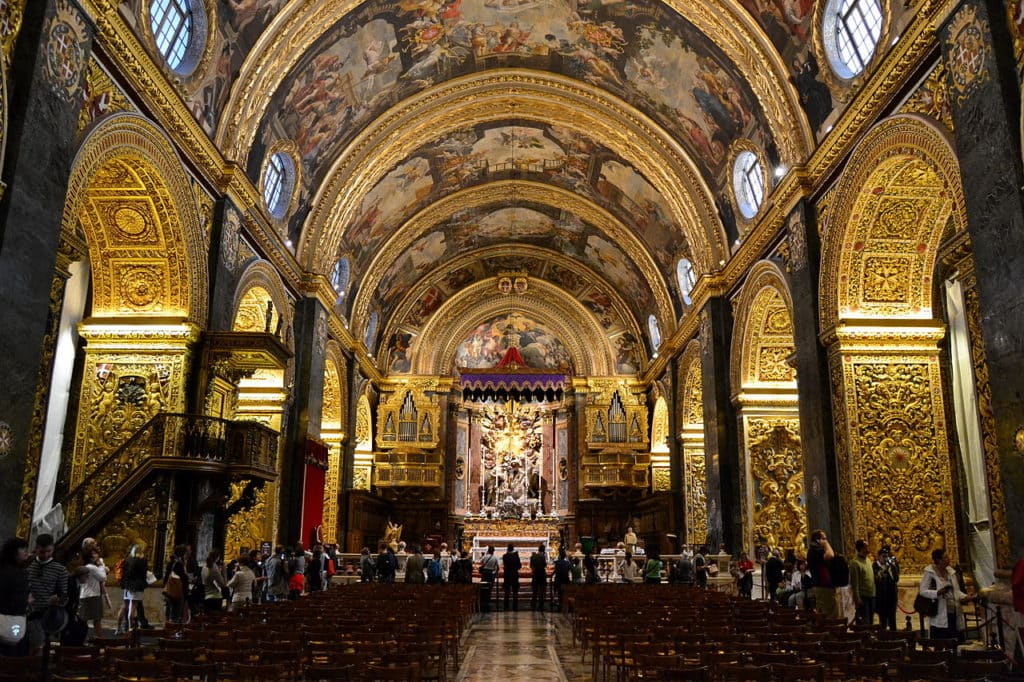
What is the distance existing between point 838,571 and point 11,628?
799 centimetres

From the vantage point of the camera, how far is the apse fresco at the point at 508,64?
51.0 feet

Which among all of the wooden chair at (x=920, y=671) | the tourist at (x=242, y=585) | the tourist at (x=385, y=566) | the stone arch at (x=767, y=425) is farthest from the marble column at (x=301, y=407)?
the wooden chair at (x=920, y=671)

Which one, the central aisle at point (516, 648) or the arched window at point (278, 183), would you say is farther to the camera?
the arched window at point (278, 183)

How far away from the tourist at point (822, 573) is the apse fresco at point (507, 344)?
2094cm

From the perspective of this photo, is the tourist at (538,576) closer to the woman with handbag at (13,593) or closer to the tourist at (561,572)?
the tourist at (561,572)

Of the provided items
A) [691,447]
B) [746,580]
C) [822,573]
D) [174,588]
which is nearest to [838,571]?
[822,573]

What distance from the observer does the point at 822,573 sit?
913 centimetres

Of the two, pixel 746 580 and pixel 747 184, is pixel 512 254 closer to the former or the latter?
pixel 747 184

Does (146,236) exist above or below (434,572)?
above

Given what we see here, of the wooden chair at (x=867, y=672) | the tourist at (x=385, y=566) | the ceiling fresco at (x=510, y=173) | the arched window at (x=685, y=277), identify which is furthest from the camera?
the arched window at (x=685, y=277)

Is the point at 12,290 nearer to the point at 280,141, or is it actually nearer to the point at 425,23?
the point at 280,141

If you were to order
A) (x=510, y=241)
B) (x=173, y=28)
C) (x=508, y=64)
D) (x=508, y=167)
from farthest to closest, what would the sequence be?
1. (x=510, y=241)
2. (x=508, y=167)
3. (x=508, y=64)
4. (x=173, y=28)

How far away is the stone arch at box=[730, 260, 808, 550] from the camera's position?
1706 cm

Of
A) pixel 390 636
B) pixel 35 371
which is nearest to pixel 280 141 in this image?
pixel 35 371
